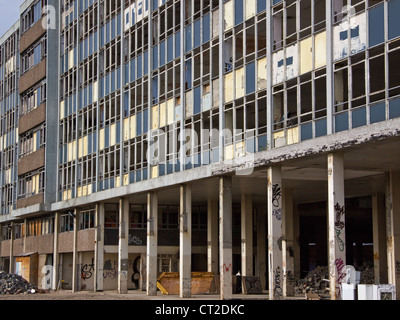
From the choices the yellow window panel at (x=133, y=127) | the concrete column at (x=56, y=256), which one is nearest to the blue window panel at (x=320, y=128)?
the yellow window panel at (x=133, y=127)

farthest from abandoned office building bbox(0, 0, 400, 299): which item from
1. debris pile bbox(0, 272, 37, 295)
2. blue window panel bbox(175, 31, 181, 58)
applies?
debris pile bbox(0, 272, 37, 295)

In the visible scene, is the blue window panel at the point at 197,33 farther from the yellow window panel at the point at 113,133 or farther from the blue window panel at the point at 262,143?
the yellow window panel at the point at 113,133

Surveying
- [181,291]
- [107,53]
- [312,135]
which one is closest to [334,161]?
[312,135]

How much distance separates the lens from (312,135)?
2752 centimetres

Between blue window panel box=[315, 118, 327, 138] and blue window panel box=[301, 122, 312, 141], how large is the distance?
43 cm

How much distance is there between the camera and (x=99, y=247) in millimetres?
48469

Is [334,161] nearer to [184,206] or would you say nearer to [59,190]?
[184,206]

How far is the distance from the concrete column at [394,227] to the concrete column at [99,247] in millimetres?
21421

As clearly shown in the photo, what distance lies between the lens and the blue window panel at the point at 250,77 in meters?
31.6

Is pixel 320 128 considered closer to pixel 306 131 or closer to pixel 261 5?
pixel 306 131

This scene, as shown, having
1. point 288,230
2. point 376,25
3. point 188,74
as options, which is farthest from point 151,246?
point 376,25

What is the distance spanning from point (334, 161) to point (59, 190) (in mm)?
31683

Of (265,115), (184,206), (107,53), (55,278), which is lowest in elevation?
(55,278)
